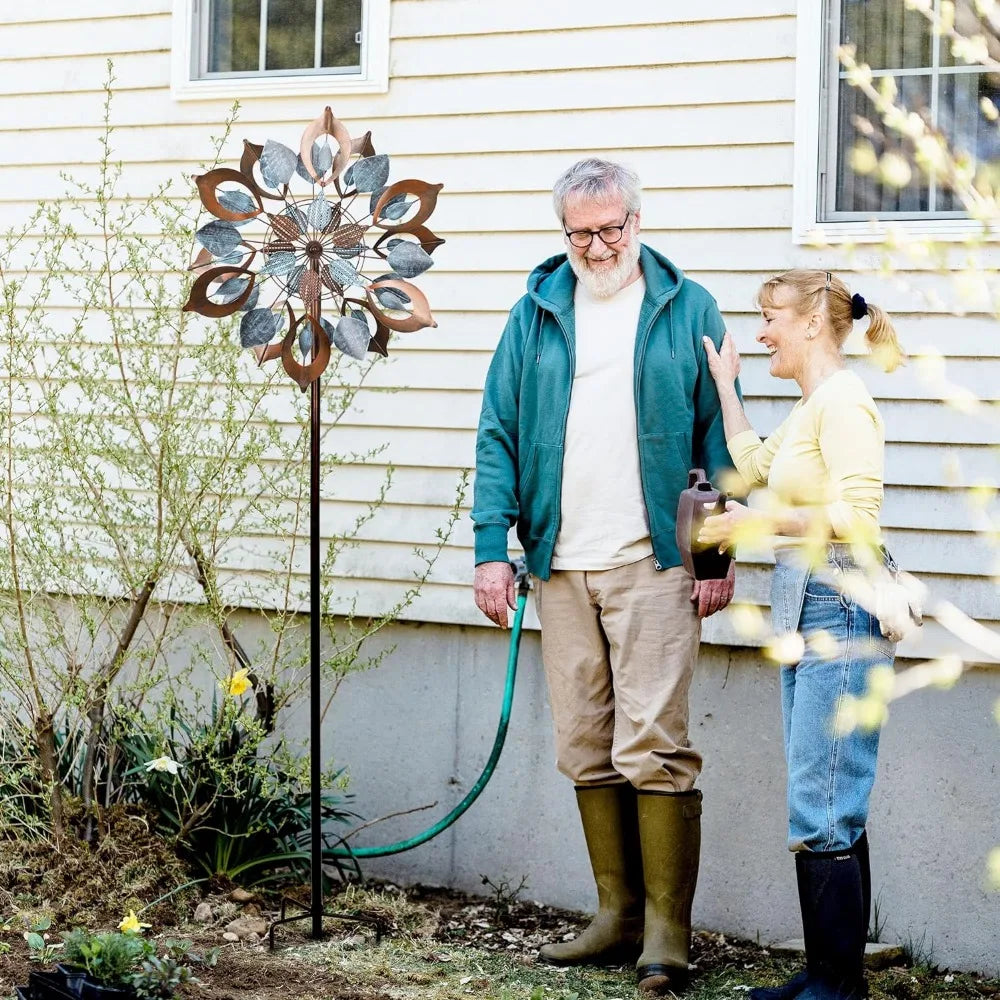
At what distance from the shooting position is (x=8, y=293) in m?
3.92

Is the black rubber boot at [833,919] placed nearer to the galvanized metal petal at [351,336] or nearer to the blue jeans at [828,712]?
the blue jeans at [828,712]

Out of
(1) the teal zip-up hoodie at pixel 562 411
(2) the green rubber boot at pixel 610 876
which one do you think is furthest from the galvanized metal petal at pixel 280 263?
(2) the green rubber boot at pixel 610 876

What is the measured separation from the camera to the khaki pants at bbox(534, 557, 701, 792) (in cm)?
346

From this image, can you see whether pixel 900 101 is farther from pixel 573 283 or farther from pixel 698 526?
pixel 698 526

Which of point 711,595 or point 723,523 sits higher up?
point 723,523

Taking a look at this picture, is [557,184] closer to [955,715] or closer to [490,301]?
[490,301]

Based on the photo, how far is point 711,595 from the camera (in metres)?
3.47

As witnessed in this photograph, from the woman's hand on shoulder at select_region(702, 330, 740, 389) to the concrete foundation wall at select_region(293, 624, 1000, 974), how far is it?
3.09ft

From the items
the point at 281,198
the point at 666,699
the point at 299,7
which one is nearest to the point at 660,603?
the point at 666,699

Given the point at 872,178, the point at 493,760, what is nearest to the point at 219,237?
the point at 493,760

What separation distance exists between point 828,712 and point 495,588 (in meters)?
0.94

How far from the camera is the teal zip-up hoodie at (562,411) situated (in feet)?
11.4

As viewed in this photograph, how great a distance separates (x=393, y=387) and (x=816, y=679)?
186cm

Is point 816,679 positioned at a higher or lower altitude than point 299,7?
lower
